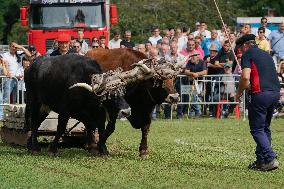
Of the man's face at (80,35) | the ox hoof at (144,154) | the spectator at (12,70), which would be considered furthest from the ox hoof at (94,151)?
the man's face at (80,35)

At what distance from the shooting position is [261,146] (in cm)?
1424

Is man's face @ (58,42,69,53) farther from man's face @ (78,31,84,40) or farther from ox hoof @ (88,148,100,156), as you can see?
man's face @ (78,31,84,40)

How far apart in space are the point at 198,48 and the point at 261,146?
43.5 feet

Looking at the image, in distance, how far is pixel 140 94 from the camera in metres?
16.4

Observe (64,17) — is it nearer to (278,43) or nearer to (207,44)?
(207,44)

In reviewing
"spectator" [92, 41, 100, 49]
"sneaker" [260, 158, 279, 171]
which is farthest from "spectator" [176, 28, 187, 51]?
"sneaker" [260, 158, 279, 171]

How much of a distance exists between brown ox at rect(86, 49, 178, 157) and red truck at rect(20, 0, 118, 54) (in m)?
13.5

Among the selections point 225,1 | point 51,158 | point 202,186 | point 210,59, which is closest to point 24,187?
point 202,186

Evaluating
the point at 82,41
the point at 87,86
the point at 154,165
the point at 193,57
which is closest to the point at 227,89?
the point at 193,57

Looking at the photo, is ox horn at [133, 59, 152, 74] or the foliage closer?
ox horn at [133, 59, 152, 74]

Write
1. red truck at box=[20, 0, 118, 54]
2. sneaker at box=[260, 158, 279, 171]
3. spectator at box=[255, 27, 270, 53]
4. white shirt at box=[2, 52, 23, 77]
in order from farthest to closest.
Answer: red truck at box=[20, 0, 118, 54] < spectator at box=[255, 27, 270, 53] < white shirt at box=[2, 52, 23, 77] < sneaker at box=[260, 158, 279, 171]

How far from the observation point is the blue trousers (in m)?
14.2

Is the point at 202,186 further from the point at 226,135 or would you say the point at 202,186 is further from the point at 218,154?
the point at 226,135

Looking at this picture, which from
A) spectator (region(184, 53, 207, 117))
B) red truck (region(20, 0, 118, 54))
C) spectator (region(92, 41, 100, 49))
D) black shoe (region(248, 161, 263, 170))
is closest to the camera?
black shoe (region(248, 161, 263, 170))
